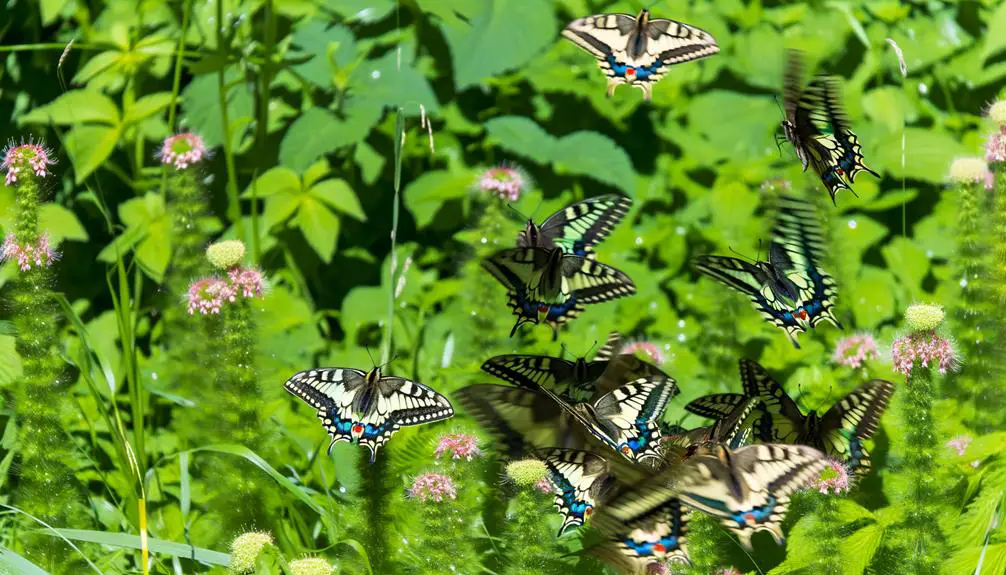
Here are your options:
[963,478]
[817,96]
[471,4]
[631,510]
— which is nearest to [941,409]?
[963,478]

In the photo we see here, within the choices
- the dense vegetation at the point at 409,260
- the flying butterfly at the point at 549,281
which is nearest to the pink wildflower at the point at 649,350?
the dense vegetation at the point at 409,260

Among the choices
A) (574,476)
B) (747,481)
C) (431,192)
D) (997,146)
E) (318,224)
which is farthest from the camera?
(431,192)

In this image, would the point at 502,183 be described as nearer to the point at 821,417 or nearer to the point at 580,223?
the point at 580,223

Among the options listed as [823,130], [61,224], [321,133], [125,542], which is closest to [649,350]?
[823,130]

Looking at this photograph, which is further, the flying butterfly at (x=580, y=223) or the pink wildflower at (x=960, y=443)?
the flying butterfly at (x=580, y=223)

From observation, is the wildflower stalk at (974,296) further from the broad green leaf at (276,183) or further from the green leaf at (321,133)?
the broad green leaf at (276,183)

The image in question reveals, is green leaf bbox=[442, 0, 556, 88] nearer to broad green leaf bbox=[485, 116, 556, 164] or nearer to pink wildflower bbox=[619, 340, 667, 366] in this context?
broad green leaf bbox=[485, 116, 556, 164]
